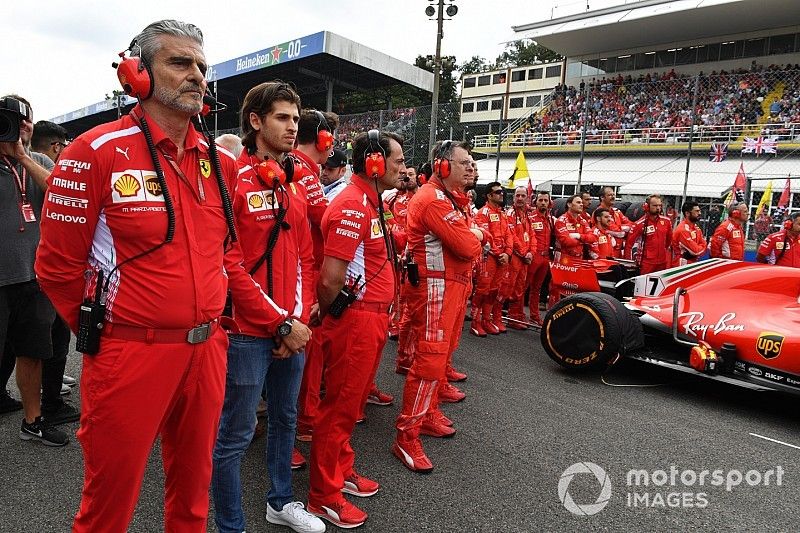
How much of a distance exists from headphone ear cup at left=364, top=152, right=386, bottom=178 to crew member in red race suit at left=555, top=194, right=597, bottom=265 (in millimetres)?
5262

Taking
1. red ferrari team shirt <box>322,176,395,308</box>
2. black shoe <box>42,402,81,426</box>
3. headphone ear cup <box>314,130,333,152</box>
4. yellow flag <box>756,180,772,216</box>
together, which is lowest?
black shoe <box>42,402,81,426</box>

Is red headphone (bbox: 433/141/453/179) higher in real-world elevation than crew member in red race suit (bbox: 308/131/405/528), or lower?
higher

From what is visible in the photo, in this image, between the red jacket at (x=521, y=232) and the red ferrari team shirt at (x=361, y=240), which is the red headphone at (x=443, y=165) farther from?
the red jacket at (x=521, y=232)

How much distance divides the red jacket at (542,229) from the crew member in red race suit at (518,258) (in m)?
0.32

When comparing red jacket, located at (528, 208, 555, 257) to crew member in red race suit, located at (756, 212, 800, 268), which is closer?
red jacket, located at (528, 208, 555, 257)

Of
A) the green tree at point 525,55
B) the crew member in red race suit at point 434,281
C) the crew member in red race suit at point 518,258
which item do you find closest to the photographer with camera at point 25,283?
the crew member in red race suit at point 434,281

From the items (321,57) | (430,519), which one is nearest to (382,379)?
(430,519)

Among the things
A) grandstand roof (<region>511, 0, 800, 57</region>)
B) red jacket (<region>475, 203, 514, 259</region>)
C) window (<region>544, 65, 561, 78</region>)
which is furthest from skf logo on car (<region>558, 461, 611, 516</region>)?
window (<region>544, 65, 561, 78</region>)

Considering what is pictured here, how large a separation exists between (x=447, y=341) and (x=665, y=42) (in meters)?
29.1

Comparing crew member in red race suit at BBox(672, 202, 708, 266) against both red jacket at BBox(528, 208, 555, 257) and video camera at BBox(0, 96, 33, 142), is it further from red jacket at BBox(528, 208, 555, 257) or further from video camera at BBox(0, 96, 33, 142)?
video camera at BBox(0, 96, 33, 142)

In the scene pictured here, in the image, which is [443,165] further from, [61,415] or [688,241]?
[688,241]

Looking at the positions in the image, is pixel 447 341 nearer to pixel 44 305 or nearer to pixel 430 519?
pixel 430 519

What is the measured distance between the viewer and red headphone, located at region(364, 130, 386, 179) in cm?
282

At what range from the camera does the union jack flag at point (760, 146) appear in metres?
15.4
